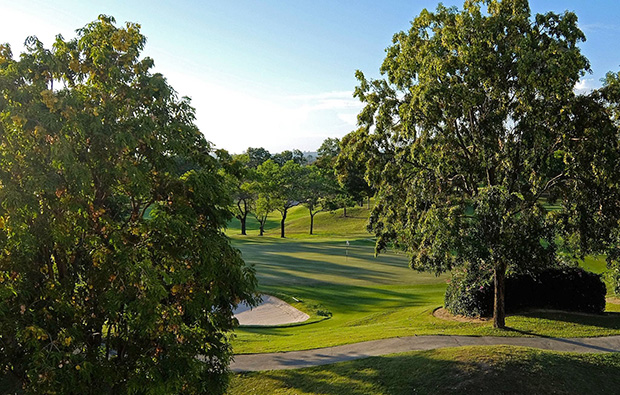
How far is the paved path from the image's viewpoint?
1542 cm

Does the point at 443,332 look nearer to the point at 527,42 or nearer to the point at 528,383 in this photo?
the point at 528,383

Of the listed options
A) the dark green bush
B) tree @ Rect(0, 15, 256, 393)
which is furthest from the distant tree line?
tree @ Rect(0, 15, 256, 393)

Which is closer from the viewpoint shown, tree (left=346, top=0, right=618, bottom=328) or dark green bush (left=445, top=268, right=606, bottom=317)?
tree (left=346, top=0, right=618, bottom=328)

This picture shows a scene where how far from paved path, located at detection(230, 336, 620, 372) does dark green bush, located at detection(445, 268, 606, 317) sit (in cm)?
370

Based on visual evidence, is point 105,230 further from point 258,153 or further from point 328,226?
point 258,153

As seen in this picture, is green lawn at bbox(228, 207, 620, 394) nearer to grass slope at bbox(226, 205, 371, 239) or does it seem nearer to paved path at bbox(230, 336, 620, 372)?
paved path at bbox(230, 336, 620, 372)

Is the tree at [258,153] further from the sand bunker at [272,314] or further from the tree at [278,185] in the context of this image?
the sand bunker at [272,314]

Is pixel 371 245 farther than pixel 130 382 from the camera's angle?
Yes

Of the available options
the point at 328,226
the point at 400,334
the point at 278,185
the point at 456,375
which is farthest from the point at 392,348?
the point at 328,226

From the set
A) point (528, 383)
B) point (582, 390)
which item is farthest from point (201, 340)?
point (582, 390)

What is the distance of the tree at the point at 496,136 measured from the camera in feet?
52.1

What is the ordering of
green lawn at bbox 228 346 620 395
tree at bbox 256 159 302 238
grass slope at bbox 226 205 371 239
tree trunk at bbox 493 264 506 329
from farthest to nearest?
grass slope at bbox 226 205 371 239
tree at bbox 256 159 302 238
tree trunk at bbox 493 264 506 329
green lawn at bbox 228 346 620 395

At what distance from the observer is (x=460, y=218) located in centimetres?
1617

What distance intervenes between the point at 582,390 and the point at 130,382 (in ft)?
35.8
